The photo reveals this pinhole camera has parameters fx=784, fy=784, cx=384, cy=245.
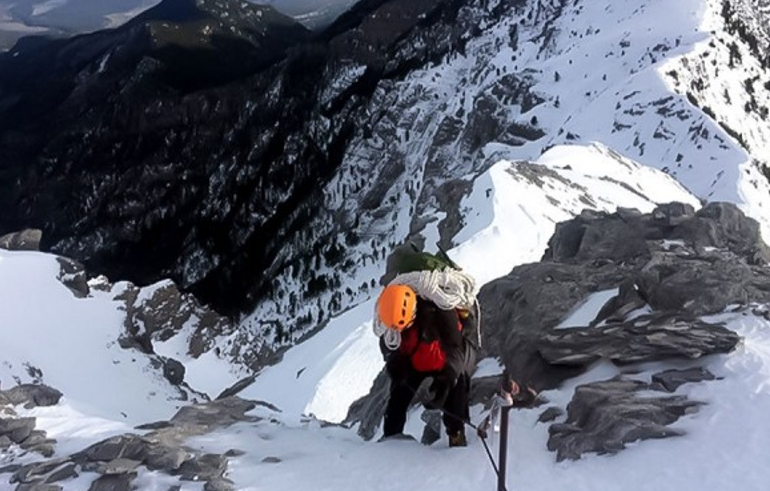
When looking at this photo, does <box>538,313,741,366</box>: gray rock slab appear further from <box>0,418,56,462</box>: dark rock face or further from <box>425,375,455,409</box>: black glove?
<box>0,418,56,462</box>: dark rock face

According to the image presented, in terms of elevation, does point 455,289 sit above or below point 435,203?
above

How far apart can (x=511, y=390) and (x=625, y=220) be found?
16.0m

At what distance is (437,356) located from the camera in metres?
11.1

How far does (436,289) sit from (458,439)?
7.58ft

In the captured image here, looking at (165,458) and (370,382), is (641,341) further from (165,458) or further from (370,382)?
(370,382)

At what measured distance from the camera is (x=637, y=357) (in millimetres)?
12352

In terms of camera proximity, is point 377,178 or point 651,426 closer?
point 651,426

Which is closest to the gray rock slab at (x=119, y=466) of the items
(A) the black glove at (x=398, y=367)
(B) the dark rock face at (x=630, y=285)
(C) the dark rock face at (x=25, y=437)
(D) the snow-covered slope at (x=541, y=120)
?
(C) the dark rock face at (x=25, y=437)

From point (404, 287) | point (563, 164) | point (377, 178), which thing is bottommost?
point (377, 178)

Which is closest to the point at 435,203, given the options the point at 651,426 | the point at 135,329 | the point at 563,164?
the point at 563,164

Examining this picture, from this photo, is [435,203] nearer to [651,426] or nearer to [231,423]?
[231,423]

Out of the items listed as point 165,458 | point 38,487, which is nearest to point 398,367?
point 165,458

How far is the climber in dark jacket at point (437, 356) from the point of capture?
11008 millimetres

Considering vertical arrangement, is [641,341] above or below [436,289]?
below
